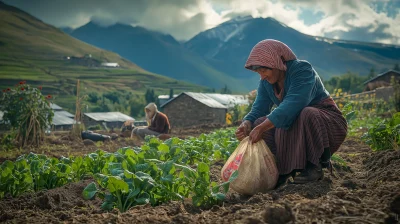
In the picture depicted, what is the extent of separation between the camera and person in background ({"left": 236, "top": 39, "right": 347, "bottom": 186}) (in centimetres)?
361

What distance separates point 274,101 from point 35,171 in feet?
7.65

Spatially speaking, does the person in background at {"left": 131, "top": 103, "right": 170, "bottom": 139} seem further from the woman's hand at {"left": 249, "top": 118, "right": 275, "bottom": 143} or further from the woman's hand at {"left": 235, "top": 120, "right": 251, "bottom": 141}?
the woman's hand at {"left": 249, "top": 118, "right": 275, "bottom": 143}

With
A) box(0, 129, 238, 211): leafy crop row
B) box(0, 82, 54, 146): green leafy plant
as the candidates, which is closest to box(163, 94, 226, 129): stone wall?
box(0, 82, 54, 146): green leafy plant

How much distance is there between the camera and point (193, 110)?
30.2 m

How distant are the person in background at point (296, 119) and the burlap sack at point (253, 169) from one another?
4.1 inches

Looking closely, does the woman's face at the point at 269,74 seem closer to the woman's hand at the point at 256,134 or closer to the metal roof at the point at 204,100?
the woman's hand at the point at 256,134

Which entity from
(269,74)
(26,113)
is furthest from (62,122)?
(269,74)

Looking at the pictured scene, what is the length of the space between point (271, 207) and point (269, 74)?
1869 millimetres

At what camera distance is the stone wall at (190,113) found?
29.7 m

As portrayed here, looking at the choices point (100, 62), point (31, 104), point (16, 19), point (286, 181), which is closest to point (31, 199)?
point (286, 181)

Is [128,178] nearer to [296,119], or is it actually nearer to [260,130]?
[260,130]

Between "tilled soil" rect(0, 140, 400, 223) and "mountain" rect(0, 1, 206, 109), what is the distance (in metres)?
71.4

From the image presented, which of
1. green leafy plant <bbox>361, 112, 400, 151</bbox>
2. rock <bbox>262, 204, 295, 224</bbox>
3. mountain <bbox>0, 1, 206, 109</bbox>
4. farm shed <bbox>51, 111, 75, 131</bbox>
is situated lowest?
farm shed <bbox>51, 111, 75, 131</bbox>

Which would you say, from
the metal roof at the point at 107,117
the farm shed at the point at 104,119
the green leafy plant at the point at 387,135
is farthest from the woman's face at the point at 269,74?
the metal roof at the point at 107,117
